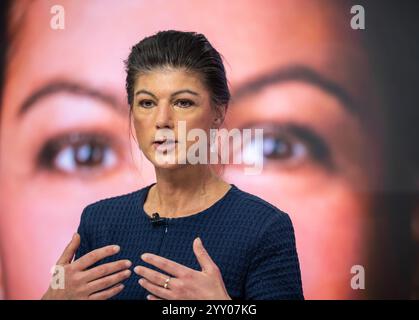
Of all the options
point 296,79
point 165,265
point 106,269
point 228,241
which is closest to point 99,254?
point 106,269

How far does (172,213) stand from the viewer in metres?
1.33

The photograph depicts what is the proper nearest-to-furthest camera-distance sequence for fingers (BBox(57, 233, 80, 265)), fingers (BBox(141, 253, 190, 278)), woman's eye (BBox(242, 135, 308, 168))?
1. fingers (BBox(141, 253, 190, 278))
2. fingers (BBox(57, 233, 80, 265))
3. woman's eye (BBox(242, 135, 308, 168))

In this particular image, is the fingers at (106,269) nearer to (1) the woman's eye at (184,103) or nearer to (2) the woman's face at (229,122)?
(1) the woman's eye at (184,103)

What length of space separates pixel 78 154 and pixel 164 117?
76cm

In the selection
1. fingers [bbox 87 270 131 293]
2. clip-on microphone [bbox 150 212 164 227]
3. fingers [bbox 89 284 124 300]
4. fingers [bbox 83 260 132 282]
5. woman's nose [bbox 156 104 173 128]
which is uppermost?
woman's nose [bbox 156 104 173 128]

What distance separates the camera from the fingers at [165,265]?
111cm

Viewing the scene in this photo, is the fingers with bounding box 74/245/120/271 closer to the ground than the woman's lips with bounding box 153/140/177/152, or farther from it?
closer to the ground

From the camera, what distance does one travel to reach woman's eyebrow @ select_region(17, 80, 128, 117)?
1.93 metres

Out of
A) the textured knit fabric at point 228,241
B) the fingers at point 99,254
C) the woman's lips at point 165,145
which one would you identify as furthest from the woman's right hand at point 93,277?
the woman's lips at point 165,145

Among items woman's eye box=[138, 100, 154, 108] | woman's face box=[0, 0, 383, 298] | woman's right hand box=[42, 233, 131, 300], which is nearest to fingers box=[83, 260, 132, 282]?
woman's right hand box=[42, 233, 131, 300]

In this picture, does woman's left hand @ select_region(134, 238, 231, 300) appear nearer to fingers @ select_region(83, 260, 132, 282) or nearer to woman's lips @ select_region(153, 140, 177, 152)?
fingers @ select_region(83, 260, 132, 282)

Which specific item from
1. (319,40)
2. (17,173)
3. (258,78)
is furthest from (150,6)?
(17,173)

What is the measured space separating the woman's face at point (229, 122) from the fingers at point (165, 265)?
79 cm

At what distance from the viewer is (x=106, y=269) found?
3.82 ft
